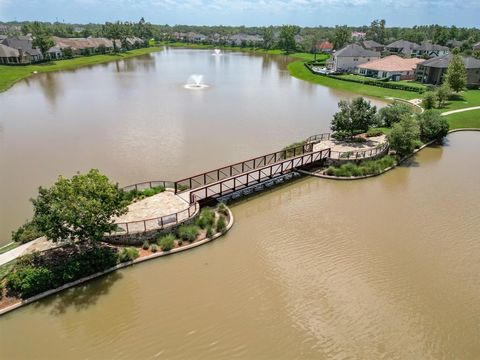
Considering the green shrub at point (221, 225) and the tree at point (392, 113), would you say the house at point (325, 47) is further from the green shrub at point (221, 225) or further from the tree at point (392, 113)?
the green shrub at point (221, 225)

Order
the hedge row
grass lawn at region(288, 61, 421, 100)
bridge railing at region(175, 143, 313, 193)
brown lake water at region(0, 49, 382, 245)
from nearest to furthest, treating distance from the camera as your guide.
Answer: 1. bridge railing at region(175, 143, 313, 193)
2. brown lake water at region(0, 49, 382, 245)
3. grass lawn at region(288, 61, 421, 100)
4. the hedge row

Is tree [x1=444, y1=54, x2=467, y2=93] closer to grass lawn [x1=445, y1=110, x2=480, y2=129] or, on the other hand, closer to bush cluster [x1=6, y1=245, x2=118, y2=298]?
grass lawn [x1=445, y1=110, x2=480, y2=129]

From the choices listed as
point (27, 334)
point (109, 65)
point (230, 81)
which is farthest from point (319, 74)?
point (27, 334)

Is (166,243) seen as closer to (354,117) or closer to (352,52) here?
(354,117)

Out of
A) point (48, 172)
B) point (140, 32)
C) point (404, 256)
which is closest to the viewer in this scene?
point (404, 256)

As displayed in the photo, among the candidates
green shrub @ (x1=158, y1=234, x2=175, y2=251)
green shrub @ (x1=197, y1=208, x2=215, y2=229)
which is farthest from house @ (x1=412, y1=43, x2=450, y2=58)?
green shrub @ (x1=158, y1=234, x2=175, y2=251)

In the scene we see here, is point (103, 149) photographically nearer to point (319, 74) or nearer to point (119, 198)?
point (119, 198)

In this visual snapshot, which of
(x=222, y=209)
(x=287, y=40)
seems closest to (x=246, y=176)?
(x=222, y=209)
